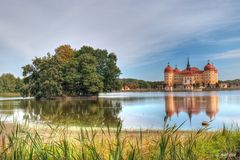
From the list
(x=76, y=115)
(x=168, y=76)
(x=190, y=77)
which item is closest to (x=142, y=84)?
(x=168, y=76)

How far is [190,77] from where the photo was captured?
15112cm

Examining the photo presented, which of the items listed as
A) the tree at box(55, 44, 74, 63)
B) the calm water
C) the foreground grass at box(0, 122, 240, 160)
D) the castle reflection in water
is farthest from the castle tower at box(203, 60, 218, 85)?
the foreground grass at box(0, 122, 240, 160)

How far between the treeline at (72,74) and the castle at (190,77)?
91781 millimetres

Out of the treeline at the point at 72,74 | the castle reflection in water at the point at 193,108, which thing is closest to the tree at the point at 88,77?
the treeline at the point at 72,74

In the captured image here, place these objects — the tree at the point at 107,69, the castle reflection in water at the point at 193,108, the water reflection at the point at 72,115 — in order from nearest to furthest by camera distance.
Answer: the water reflection at the point at 72,115, the castle reflection in water at the point at 193,108, the tree at the point at 107,69

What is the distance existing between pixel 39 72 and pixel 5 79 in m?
47.2

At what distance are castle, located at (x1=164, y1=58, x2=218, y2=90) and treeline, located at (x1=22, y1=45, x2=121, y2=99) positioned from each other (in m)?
91.8

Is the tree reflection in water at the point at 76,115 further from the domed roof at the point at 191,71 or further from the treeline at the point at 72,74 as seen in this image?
the domed roof at the point at 191,71

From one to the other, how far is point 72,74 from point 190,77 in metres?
108

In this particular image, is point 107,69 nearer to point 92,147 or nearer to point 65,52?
point 65,52

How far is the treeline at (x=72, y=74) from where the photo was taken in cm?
5150

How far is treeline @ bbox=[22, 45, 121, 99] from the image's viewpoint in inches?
2028

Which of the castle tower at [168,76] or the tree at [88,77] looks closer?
the tree at [88,77]

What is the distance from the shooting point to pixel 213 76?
149375 mm
